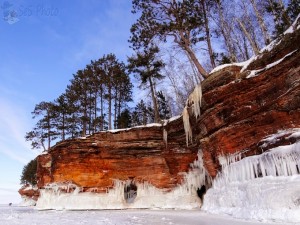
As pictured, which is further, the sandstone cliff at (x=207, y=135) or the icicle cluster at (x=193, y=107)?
the icicle cluster at (x=193, y=107)

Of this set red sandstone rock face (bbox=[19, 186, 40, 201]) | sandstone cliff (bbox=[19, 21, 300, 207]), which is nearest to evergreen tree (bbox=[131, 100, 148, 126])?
sandstone cliff (bbox=[19, 21, 300, 207])

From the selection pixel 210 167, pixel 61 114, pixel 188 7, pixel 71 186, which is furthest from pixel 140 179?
pixel 61 114

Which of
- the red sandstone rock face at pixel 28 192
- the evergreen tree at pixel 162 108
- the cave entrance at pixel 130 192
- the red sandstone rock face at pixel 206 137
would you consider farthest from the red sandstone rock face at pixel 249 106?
the red sandstone rock face at pixel 28 192

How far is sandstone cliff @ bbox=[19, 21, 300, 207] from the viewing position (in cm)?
1102

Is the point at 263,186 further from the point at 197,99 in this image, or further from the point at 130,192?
the point at 130,192

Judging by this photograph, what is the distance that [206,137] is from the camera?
50.5ft

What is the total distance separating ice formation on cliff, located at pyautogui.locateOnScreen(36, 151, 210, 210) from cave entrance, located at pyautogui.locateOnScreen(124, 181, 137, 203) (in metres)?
0.23

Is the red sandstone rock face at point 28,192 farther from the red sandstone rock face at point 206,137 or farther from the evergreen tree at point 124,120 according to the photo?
the red sandstone rock face at point 206,137

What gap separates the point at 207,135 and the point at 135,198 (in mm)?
8037

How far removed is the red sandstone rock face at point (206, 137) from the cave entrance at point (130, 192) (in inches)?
41.2

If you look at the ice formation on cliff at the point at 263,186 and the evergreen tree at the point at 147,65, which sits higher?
the evergreen tree at the point at 147,65

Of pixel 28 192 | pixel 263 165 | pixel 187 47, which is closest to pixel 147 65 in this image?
pixel 187 47

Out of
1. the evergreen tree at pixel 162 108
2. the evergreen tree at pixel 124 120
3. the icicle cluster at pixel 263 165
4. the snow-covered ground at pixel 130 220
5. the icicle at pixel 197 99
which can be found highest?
the evergreen tree at pixel 162 108

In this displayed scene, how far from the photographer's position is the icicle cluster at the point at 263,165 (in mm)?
9203
